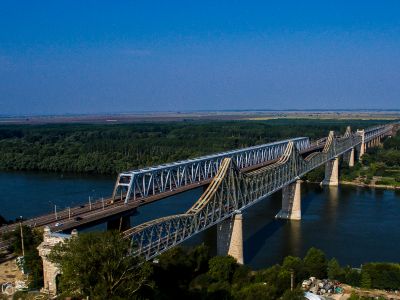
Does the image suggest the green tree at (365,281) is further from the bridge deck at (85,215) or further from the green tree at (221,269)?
the bridge deck at (85,215)

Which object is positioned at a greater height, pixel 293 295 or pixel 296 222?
pixel 293 295

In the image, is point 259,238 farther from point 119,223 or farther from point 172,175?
point 119,223

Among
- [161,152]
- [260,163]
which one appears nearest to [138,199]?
[260,163]

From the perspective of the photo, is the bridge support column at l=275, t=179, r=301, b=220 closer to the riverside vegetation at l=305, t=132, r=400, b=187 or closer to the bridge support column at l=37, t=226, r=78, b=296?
the riverside vegetation at l=305, t=132, r=400, b=187

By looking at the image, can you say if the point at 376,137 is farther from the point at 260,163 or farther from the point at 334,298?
the point at 334,298

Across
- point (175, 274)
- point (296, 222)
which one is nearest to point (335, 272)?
point (175, 274)

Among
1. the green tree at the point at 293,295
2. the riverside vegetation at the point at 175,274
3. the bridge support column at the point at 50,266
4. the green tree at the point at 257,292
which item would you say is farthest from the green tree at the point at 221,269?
the bridge support column at the point at 50,266
